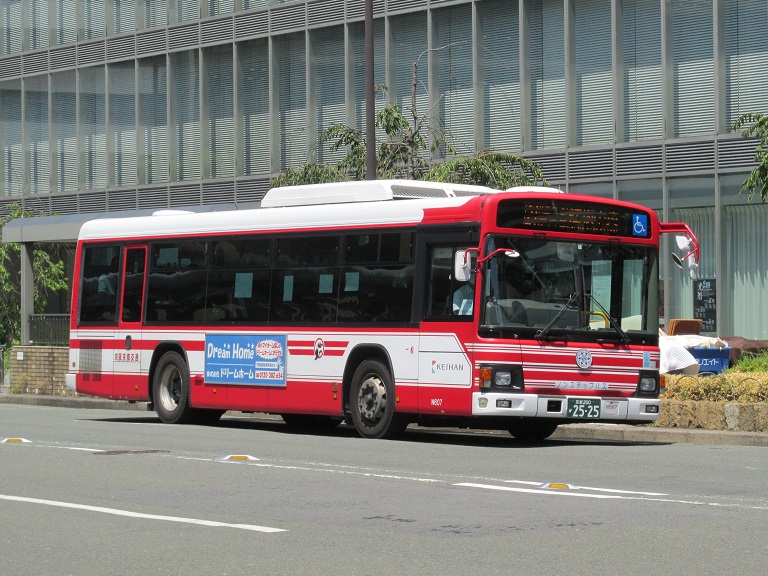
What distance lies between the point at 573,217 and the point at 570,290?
3.12 ft

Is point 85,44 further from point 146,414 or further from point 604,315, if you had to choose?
point 604,315

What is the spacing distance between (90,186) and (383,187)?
78.0 feet

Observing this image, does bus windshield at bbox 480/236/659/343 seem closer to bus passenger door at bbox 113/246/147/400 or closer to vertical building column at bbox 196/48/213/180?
bus passenger door at bbox 113/246/147/400

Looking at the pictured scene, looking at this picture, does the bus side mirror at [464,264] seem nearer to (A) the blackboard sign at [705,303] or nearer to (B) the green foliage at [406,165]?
(B) the green foliage at [406,165]

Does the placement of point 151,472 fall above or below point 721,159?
below

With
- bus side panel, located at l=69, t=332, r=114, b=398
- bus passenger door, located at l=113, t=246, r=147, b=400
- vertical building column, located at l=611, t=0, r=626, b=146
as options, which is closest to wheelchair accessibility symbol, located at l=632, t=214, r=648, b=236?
bus passenger door, located at l=113, t=246, r=147, b=400

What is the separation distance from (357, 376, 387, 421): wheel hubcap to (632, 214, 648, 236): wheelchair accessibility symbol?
12.0 feet

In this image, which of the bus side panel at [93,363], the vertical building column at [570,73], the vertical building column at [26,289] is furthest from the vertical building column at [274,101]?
the bus side panel at [93,363]

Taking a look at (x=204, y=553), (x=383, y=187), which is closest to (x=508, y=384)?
(x=383, y=187)

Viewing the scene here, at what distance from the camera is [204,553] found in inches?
341

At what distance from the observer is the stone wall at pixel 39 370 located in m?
31.2

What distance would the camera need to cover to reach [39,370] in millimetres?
31734

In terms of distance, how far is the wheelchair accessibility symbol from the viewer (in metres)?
18.1

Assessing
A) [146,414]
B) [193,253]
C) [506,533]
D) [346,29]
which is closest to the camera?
[506,533]
